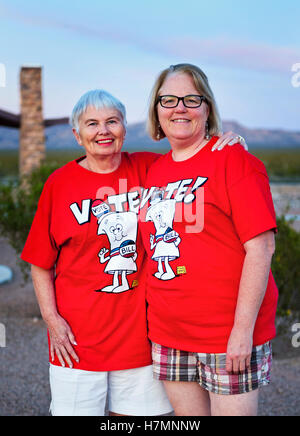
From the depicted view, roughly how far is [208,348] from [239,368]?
147mm

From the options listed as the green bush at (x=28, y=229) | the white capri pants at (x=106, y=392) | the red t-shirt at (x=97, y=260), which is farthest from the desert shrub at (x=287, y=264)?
the red t-shirt at (x=97, y=260)

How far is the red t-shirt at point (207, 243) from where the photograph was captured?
77.7 inches

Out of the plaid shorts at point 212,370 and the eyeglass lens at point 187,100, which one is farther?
the eyeglass lens at point 187,100

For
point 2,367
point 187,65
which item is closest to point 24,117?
point 2,367

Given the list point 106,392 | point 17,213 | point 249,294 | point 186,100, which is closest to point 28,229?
point 17,213

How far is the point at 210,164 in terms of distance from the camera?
6.80 feet

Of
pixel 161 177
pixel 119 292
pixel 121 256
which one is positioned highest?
pixel 161 177

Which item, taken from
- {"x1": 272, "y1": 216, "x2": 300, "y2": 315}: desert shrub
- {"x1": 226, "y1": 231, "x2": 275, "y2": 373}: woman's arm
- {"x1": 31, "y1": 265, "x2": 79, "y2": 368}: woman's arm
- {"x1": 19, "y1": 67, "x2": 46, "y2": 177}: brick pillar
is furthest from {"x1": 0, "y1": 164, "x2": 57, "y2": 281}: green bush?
→ {"x1": 19, "y1": 67, "x2": 46, "y2": 177}: brick pillar

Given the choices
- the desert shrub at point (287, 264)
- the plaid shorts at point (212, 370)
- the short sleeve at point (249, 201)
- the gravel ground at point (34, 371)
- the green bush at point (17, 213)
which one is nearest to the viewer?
the short sleeve at point (249, 201)

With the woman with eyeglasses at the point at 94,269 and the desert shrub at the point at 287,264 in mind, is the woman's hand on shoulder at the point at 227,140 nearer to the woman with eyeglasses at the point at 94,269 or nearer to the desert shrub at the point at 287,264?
the woman with eyeglasses at the point at 94,269

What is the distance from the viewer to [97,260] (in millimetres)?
2299

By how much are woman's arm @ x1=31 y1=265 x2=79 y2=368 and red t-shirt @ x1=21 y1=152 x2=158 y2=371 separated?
0.12ft

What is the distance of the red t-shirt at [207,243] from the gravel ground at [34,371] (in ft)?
7.30
